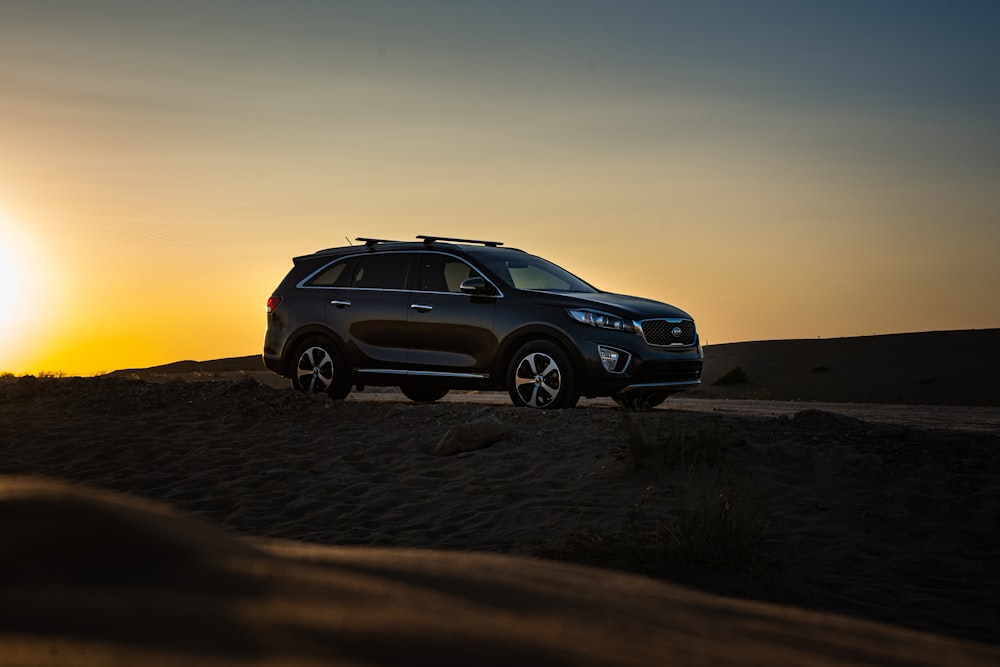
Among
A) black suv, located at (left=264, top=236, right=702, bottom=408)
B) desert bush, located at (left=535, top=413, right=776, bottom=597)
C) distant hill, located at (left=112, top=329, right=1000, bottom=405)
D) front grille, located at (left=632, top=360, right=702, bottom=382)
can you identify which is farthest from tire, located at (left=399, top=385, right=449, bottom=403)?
distant hill, located at (left=112, top=329, right=1000, bottom=405)

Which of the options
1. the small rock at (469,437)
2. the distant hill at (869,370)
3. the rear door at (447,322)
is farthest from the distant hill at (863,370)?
the small rock at (469,437)

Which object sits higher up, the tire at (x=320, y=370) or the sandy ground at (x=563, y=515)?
the tire at (x=320, y=370)

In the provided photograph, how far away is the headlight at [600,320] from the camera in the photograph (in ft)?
42.1

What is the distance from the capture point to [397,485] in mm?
9945

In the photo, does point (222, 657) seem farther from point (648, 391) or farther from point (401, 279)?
point (401, 279)

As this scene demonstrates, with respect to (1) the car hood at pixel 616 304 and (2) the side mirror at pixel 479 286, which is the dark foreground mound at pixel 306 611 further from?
(2) the side mirror at pixel 479 286

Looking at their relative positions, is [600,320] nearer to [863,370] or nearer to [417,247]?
[417,247]

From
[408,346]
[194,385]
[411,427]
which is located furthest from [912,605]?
[194,385]

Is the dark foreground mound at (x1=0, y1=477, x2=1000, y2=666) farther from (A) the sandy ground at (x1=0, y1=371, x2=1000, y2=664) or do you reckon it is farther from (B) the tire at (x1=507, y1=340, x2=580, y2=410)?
(B) the tire at (x1=507, y1=340, x2=580, y2=410)

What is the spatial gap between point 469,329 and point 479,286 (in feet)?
1.87

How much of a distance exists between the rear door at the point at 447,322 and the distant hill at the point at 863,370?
15.6 meters

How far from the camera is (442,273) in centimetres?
1415

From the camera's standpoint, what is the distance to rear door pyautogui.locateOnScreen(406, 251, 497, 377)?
1348cm

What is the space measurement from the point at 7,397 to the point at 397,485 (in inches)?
301
